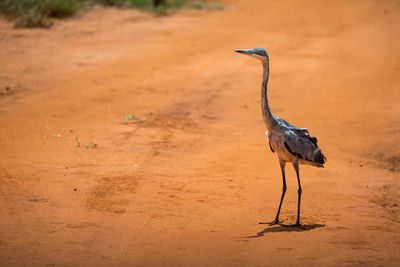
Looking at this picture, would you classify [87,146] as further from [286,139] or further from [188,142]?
[286,139]

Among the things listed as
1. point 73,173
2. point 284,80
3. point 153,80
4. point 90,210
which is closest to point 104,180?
point 73,173

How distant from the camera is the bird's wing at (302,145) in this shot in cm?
628

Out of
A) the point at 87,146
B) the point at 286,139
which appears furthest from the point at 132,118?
the point at 286,139

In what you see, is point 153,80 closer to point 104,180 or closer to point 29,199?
point 104,180

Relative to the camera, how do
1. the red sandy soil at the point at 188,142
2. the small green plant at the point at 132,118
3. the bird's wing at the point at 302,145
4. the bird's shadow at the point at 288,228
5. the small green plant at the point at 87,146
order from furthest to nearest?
the small green plant at the point at 132,118 → the small green plant at the point at 87,146 → the bird's wing at the point at 302,145 → the bird's shadow at the point at 288,228 → the red sandy soil at the point at 188,142

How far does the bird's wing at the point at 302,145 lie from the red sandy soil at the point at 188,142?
80 centimetres

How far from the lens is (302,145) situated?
6.34 m

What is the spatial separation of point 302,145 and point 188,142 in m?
3.35

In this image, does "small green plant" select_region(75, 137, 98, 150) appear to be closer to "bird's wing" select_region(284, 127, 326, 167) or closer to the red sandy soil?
the red sandy soil

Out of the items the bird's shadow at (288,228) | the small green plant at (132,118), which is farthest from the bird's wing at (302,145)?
the small green plant at (132,118)

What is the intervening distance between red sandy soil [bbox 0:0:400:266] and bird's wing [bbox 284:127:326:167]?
2.63 feet

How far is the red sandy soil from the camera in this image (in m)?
5.60

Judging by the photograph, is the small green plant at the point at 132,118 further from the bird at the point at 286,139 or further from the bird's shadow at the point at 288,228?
the bird's shadow at the point at 288,228

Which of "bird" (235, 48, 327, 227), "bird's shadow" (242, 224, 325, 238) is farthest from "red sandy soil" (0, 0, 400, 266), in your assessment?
"bird" (235, 48, 327, 227)
